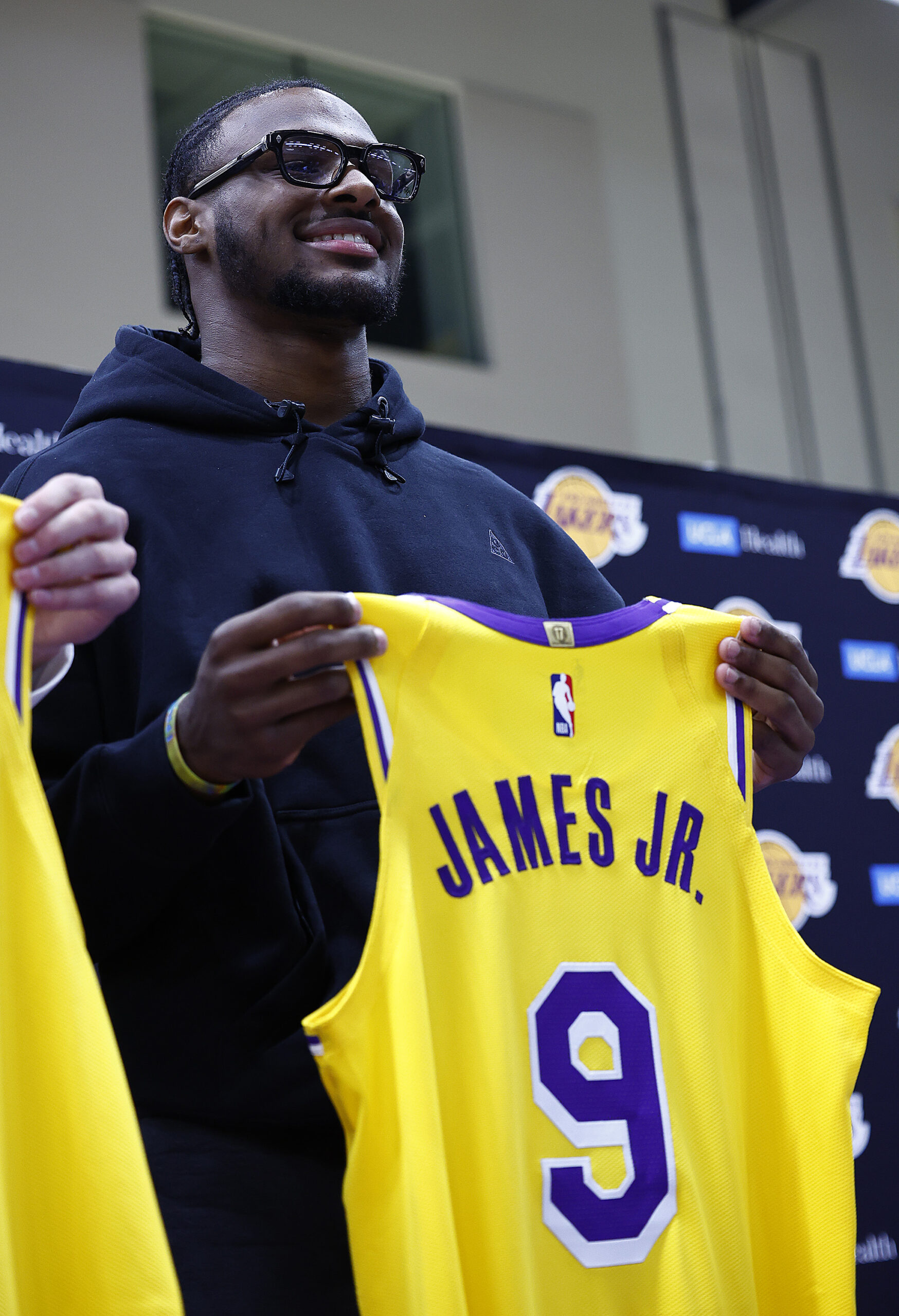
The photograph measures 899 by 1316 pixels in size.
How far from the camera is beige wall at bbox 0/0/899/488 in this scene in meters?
4.36

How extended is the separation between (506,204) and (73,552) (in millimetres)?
4584

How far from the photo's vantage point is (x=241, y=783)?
113cm

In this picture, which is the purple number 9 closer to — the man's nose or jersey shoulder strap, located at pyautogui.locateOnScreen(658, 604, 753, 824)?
jersey shoulder strap, located at pyautogui.locateOnScreen(658, 604, 753, 824)

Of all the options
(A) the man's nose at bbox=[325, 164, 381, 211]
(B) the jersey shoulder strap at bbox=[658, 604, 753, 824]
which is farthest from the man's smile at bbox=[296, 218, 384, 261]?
(B) the jersey shoulder strap at bbox=[658, 604, 753, 824]

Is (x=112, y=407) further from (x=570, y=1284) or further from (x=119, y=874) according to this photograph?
(x=570, y=1284)

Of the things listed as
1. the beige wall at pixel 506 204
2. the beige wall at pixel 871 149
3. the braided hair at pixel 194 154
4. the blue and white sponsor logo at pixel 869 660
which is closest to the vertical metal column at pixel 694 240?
the beige wall at pixel 506 204

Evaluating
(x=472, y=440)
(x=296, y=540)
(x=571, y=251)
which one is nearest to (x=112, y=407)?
(x=296, y=540)

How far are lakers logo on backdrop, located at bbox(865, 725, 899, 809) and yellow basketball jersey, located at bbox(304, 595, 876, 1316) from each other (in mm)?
1669

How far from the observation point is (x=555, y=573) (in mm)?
1515

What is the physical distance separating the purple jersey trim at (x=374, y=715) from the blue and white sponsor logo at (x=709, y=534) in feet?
5.66

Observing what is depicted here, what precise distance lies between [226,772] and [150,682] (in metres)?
0.18

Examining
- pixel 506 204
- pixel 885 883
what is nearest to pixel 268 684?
pixel 885 883

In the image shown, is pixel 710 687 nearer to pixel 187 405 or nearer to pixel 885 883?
pixel 187 405

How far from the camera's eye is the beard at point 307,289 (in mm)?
1370
